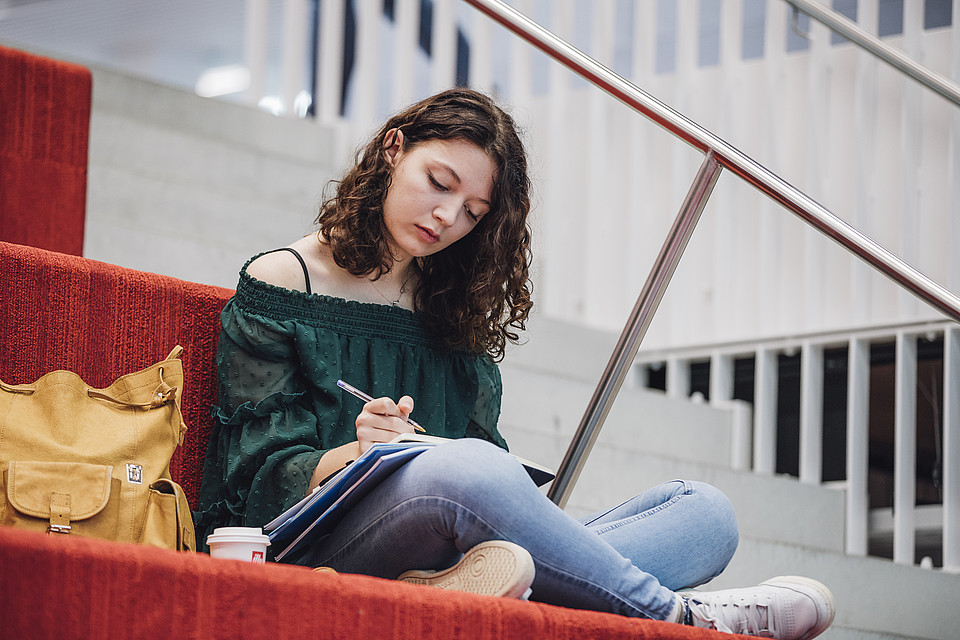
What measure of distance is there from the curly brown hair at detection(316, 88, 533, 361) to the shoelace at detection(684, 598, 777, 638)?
0.52 meters

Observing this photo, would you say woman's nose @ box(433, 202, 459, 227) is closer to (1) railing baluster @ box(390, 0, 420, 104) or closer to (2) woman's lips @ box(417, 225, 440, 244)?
(2) woman's lips @ box(417, 225, 440, 244)

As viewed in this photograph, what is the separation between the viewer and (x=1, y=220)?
187cm

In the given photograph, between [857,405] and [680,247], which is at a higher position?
[680,247]

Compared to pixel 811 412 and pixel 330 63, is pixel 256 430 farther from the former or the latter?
pixel 330 63

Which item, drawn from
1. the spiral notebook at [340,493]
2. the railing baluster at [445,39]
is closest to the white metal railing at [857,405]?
the railing baluster at [445,39]

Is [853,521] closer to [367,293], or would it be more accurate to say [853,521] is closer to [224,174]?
[367,293]

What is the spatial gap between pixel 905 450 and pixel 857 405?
150mm

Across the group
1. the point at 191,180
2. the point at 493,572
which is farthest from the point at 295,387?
the point at 191,180

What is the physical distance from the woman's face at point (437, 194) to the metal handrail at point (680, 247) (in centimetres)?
23

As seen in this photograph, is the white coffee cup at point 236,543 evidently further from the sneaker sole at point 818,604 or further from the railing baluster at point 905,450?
the railing baluster at point 905,450

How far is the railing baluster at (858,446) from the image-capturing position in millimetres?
2426

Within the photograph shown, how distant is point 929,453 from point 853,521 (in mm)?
541

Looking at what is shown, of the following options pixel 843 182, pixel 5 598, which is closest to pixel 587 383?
pixel 843 182

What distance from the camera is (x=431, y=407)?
1.46 metres
